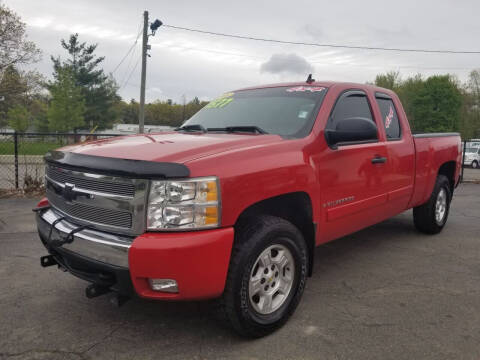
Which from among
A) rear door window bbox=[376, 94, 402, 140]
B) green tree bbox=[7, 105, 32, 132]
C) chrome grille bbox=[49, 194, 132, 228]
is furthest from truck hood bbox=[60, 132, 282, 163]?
green tree bbox=[7, 105, 32, 132]

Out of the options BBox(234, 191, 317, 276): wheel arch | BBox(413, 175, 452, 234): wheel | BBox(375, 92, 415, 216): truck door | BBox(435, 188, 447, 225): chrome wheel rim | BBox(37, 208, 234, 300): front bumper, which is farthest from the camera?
BBox(435, 188, 447, 225): chrome wheel rim

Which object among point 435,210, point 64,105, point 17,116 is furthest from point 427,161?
point 64,105

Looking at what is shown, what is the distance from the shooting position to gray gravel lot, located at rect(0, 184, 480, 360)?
258cm

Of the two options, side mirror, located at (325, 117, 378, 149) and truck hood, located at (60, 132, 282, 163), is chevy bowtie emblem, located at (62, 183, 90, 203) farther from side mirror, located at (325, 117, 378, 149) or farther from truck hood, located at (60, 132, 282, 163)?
side mirror, located at (325, 117, 378, 149)

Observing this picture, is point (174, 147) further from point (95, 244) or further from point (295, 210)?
point (295, 210)

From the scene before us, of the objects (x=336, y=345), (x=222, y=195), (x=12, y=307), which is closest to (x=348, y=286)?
(x=336, y=345)

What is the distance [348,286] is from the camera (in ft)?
12.0

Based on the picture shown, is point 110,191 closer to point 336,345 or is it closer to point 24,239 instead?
point 336,345

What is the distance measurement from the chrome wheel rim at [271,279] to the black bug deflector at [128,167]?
2.68 ft

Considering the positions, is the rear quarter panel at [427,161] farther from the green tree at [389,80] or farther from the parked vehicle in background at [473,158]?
the green tree at [389,80]

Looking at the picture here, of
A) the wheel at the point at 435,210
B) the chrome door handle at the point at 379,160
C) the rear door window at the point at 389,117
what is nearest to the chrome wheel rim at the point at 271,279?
the chrome door handle at the point at 379,160

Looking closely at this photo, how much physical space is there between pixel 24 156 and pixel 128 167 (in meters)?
7.15

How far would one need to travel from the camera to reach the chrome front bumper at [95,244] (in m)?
2.33

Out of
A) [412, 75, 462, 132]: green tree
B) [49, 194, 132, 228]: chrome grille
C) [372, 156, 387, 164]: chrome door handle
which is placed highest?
[412, 75, 462, 132]: green tree
